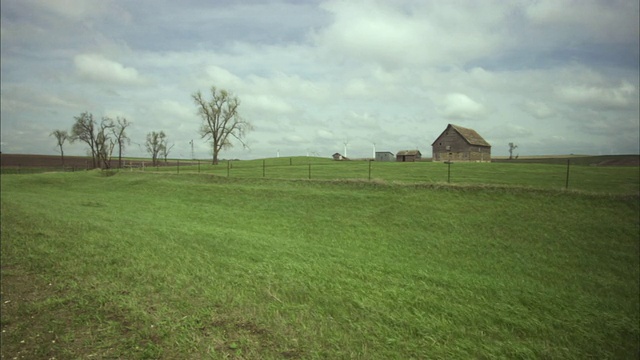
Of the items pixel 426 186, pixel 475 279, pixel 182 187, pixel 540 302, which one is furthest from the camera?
pixel 182 187

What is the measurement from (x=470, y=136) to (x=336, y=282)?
223ft

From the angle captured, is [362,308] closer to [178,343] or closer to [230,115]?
[178,343]

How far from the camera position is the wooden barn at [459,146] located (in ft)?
209

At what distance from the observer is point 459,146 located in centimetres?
6444

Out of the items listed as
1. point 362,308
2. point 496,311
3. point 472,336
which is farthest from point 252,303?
point 496,311

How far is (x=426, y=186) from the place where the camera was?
21516 millimetres

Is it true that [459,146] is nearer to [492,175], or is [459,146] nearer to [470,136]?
[470,136]

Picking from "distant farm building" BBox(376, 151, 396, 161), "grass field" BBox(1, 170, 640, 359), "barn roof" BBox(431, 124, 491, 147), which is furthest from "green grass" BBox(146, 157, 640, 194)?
"distant farm building" BBox(376, 151, 396, 161)

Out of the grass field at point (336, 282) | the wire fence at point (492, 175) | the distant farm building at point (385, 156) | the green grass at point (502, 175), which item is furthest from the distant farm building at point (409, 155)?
the grass field at point (336, 282)

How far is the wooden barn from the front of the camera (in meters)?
63.7

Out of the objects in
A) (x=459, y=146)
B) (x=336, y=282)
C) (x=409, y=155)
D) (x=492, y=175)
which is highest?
(x=459, y=146)

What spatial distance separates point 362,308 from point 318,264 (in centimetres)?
318

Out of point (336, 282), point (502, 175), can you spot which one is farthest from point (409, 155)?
point (336, 282)

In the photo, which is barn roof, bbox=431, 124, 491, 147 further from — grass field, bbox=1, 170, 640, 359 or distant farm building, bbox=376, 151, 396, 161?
grass field, bbox=1, 170, 640, 359
